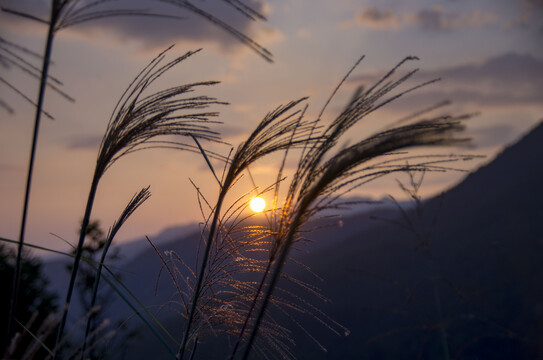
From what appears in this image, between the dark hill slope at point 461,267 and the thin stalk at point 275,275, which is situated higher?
the thin stalk at point 275,275

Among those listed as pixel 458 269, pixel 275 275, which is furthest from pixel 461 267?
pixel 275 275

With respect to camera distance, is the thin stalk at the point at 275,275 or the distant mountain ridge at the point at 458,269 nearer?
the thin stalk at the point at 275,275

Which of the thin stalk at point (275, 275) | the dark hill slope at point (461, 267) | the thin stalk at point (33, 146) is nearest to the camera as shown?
the thin stalk at point (275, 275)

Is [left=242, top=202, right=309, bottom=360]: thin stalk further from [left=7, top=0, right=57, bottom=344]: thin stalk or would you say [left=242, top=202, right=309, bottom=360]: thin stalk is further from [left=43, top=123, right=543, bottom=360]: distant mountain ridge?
[left=43, top=123, right=543, bottom=360]: distant mountain ridge

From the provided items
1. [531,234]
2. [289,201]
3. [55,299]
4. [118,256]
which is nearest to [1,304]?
[55,299]

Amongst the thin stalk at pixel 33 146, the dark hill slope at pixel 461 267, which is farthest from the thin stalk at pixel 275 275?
the dark hill slope at pixel 461 267

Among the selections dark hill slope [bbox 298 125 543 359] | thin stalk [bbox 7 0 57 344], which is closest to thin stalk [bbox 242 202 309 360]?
thin stalk [bbox 7 0 57 344]

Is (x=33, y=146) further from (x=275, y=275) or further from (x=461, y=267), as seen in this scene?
(x=461, y=267)

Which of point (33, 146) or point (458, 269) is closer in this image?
point (33, 146)

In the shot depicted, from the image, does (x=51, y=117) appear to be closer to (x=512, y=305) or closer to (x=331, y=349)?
(x=512, y=305)

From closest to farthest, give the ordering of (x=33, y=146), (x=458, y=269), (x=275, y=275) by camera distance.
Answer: (x=275, y=275) → (x=33, y=146) → (x=458, y=269)

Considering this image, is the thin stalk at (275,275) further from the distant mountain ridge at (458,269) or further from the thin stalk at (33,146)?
the distant mountain ridge at (458,269)

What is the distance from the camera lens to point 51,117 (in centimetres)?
112

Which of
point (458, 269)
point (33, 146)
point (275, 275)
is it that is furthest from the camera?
point (458, 269)
